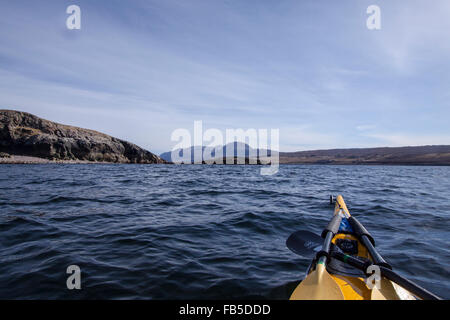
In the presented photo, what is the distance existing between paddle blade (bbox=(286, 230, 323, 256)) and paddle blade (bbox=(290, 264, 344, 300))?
1.66 m

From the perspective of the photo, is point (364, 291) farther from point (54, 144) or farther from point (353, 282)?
point (54, 144)

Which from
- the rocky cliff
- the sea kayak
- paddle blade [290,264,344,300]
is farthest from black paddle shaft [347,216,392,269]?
the rocky cliff

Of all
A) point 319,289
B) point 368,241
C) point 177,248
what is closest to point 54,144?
point 177,248

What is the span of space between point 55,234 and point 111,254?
255 cm

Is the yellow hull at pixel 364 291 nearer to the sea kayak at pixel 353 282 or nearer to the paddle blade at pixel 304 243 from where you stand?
the sea kayak at pixel 353 282

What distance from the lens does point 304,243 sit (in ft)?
17.5

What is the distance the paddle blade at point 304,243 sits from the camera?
5.03m

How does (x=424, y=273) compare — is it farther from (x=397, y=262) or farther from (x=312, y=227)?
(x=312, y=227)

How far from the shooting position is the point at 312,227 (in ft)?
27.0

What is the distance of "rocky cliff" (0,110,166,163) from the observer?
7200cm

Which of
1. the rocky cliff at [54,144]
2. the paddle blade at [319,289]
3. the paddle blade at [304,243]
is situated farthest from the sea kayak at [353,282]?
the rocky cliff at [54,144]

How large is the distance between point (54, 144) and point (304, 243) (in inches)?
3597
